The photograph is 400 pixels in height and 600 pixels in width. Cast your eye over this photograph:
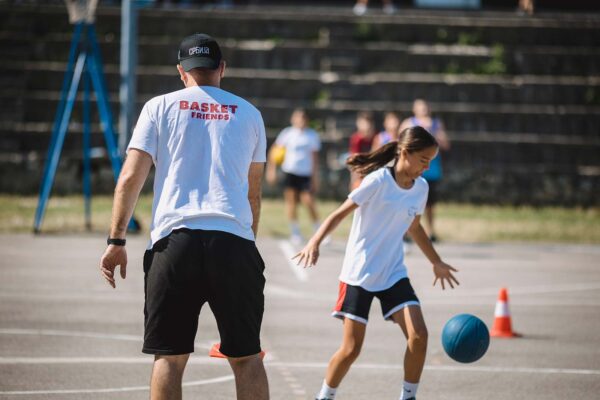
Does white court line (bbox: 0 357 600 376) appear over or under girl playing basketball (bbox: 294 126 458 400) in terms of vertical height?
under

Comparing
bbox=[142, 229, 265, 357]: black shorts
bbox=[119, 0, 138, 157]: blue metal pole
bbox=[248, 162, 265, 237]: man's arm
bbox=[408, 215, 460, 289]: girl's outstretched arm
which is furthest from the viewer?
bbox=[119, 0, 138, 157]: blue metal pole

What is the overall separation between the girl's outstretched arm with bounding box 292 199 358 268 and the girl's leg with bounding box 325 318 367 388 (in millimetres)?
491

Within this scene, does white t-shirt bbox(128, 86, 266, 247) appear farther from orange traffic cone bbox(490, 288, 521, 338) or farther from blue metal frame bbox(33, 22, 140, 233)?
blue metal frame bbox(33, 22, 140, 233)

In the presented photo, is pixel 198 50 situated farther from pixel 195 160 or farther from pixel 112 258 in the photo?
pixel 112 258

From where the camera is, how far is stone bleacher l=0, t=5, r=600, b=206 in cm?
2503

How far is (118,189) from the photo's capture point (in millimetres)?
5285

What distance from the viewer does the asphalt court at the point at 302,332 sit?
7902 mm

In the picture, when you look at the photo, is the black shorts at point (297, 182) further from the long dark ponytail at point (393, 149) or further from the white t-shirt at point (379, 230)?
the white t-shirt at point (379, 230)

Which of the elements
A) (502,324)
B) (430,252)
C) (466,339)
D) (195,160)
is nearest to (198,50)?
(195,160)

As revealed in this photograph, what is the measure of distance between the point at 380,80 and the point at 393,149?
1908 cm

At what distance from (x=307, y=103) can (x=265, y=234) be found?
26.8ft

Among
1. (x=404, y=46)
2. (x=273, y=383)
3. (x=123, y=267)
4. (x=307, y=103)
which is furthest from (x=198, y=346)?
(x=404, y=46)

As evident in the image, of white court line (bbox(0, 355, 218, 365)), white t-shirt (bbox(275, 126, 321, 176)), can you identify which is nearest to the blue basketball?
white court line (bbox(0, 355, 218, 365))

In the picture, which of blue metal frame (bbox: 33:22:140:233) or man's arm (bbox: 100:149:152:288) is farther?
blue metal frame (bbox: 33:22:140:233)
